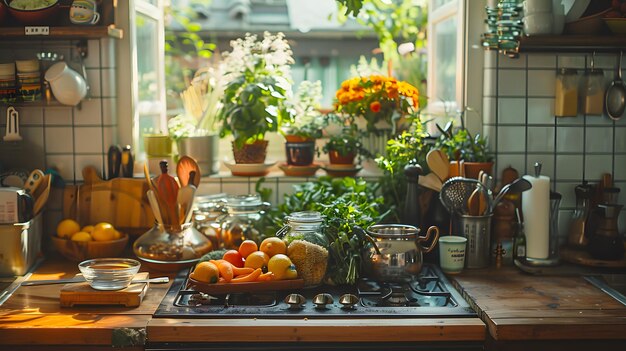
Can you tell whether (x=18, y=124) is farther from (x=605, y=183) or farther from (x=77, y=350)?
(x=605, y=183)

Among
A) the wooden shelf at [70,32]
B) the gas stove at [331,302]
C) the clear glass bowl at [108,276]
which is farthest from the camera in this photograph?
the wooden shelf at [70,32]

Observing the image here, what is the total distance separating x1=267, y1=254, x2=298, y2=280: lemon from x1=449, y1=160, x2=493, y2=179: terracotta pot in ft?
2.55

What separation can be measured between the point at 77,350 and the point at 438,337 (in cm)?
101

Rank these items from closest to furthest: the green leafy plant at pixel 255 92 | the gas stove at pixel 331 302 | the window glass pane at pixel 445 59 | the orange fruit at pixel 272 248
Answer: the gas stove at pixel 331 302 < the orange fruit at pixel 272 248 < the green leafy plant at pixel 255 92 < the window glass pane at pixel 445 59

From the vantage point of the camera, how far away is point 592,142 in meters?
3.04

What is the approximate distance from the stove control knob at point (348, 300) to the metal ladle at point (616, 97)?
131cm

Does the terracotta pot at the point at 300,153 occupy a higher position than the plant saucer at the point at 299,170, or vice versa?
the terracotta pot at the point at 300,153

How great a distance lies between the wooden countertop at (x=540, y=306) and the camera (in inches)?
86.4

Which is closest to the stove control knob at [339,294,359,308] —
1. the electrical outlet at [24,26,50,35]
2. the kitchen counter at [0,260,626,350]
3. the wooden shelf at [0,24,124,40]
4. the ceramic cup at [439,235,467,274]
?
the kitchen counter at [0,260,626,350]

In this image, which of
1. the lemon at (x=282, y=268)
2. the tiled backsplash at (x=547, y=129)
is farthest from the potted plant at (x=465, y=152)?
the lemon at (x=282, y=268)

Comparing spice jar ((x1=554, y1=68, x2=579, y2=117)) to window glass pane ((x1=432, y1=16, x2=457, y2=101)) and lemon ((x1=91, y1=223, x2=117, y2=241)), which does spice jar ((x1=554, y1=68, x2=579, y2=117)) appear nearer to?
window glass pane ((x1=432, y1=16, x2=457, y2=101))

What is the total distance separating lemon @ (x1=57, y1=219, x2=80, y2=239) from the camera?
2.87 m

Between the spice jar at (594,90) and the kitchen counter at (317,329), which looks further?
the spice jar at (594,90)

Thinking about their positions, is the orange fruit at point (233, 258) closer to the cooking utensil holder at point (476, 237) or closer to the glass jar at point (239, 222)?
the glass jar at point (239, 222)
